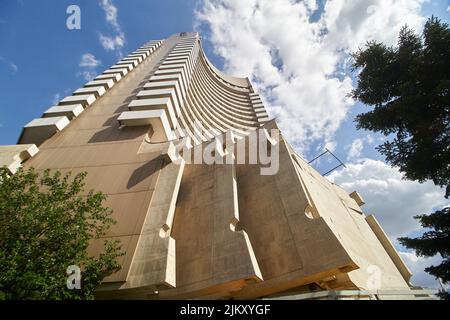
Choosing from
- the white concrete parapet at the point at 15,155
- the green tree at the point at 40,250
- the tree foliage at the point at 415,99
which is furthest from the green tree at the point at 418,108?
the white concrete parapet at the point at 15,155

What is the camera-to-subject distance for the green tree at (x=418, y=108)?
8.20 meters

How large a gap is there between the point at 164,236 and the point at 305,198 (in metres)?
6.20

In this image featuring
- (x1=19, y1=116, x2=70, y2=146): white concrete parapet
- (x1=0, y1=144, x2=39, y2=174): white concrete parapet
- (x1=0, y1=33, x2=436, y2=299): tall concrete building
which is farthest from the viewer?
(x1=19, y1=116, x2=70, y2=146): white concrete parapet

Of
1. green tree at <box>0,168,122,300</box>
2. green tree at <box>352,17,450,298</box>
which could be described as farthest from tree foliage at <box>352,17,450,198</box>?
green tree at <box>0,168,122,300</box>

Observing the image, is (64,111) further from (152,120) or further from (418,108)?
(418,108)

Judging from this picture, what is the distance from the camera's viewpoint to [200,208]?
12836 millimetres

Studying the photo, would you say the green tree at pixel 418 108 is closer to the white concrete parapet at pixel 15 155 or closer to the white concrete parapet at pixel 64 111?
the white concrete parapet at pixel 15 155

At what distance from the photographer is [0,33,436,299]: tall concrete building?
9539 mm

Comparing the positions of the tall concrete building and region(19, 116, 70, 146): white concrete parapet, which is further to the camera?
region(19, 116, 70, 146): white concrete parapet

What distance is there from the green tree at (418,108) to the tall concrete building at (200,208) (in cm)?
231

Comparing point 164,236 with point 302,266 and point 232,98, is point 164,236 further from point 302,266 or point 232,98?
point 232,98

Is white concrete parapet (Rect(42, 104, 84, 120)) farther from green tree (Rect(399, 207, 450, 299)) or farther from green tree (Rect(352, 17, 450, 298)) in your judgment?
green tree (Rect(399, 207, 450, 299))

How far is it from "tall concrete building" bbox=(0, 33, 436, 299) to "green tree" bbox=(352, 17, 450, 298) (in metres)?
2.31

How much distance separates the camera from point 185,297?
33.2 feet
